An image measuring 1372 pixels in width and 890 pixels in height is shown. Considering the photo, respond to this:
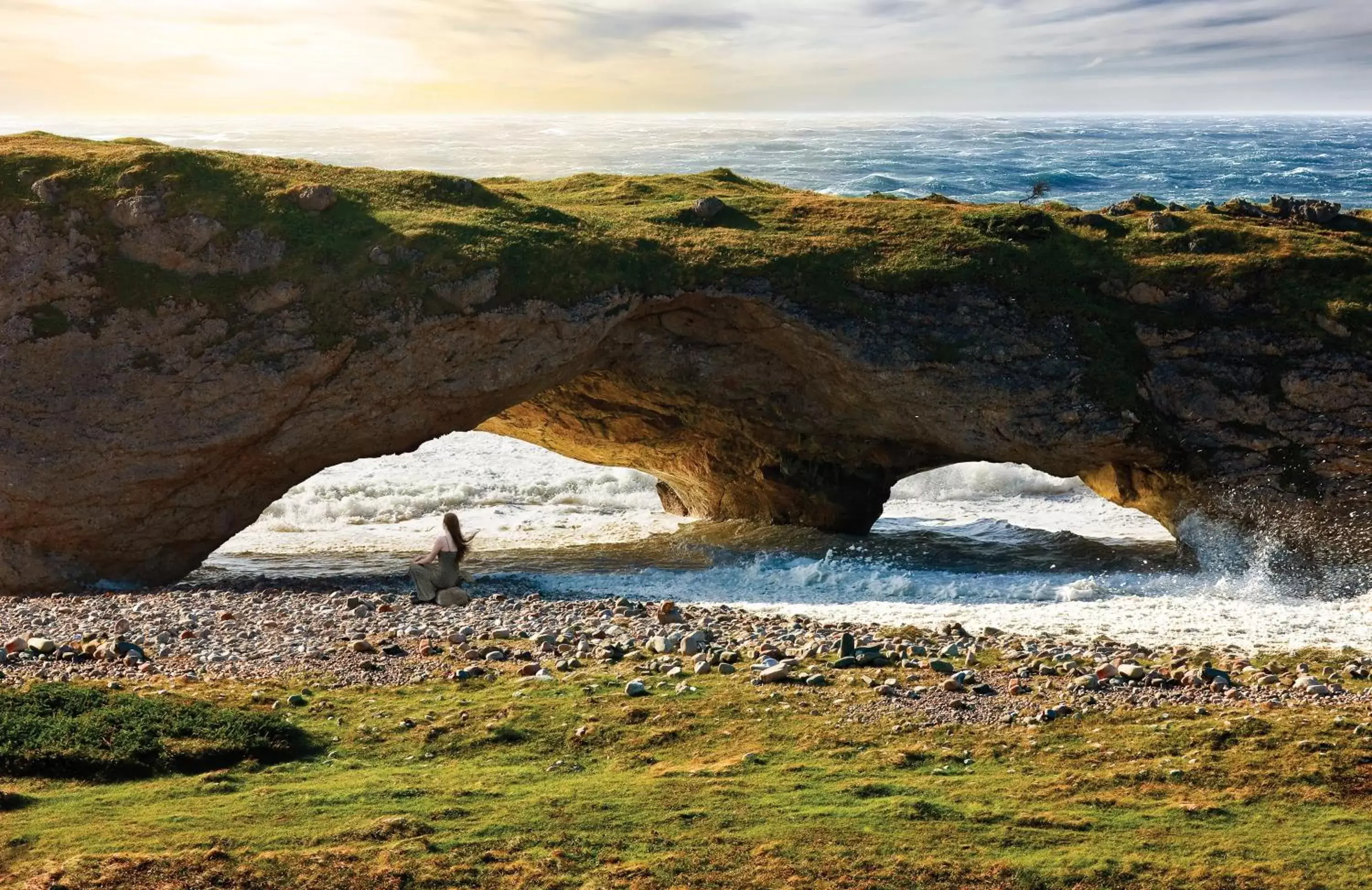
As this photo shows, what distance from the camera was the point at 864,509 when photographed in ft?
93.9

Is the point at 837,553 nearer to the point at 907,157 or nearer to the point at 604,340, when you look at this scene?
A: the point at 604,340

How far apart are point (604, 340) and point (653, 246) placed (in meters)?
2.33

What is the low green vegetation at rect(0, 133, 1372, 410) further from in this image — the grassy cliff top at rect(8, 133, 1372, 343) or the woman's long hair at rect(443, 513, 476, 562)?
the woman's long hair at rect(443, 513, 476, 562)

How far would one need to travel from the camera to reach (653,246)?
86.0ft

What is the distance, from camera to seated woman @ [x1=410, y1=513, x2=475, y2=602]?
22531 mm

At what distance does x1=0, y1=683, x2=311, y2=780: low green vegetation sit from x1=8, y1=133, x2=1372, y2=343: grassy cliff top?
10716 millimetres

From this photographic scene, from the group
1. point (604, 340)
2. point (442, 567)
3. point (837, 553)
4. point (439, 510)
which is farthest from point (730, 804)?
point (439, 510)

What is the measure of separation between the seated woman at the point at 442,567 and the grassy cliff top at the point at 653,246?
4.57 m

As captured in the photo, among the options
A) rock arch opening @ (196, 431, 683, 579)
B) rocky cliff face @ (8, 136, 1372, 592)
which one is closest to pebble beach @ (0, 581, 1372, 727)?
rocky cliff face @ (8, 136, 1372, 592)

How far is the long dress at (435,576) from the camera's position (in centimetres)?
2250

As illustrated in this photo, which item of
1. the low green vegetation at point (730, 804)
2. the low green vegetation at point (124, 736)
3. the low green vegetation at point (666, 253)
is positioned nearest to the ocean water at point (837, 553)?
the low green vegetation at point (666, 253)

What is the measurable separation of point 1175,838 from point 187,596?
17.5 metres

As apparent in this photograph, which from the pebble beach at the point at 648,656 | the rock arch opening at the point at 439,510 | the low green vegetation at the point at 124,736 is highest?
the low green vegetation at the point at 124,736

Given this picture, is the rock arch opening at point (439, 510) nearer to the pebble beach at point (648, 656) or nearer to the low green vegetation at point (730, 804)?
the pebble beach at point (648, 656)
